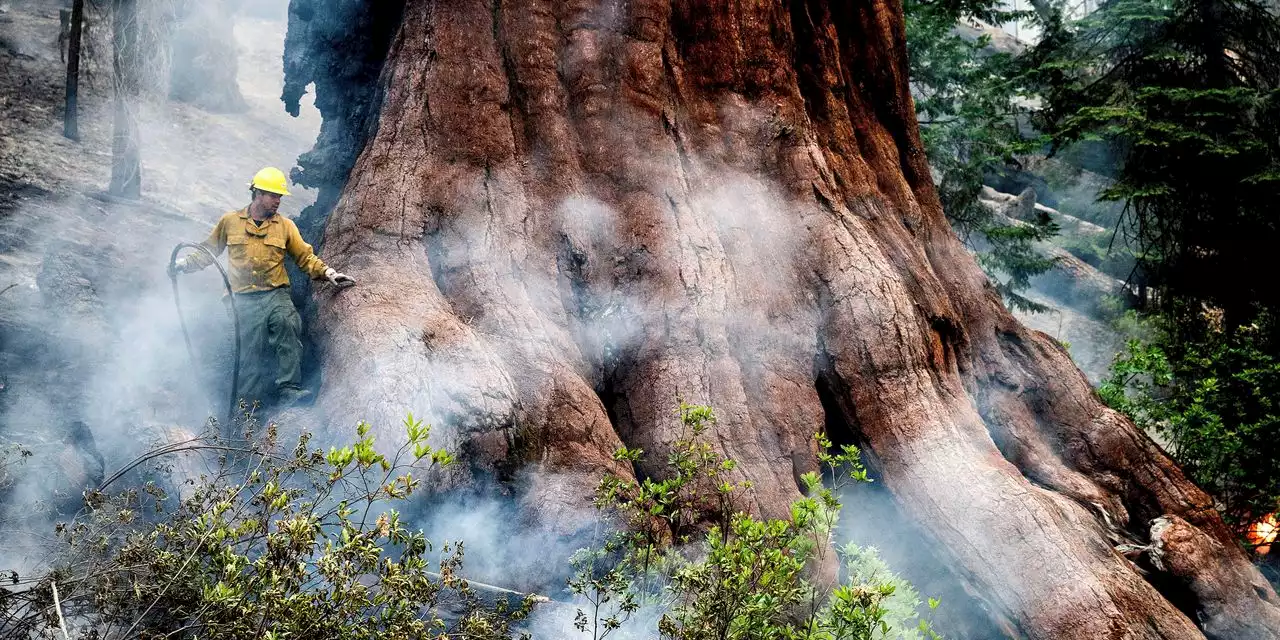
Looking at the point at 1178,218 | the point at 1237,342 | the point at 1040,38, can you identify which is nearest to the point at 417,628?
the point at 1237,342

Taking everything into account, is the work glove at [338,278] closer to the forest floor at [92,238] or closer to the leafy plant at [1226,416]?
the forest floor at [92,238]

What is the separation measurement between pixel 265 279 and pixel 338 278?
624mm

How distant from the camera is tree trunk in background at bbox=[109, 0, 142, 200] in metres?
12.5

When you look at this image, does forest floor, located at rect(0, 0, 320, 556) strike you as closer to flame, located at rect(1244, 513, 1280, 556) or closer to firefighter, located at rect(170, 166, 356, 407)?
firefighter, located at rect(170, 166, 356, 407)

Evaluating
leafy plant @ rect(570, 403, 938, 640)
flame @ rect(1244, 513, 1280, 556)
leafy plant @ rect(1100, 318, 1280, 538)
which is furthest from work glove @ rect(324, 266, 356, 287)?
flame @ rect(1244, 513, 1280, 556)

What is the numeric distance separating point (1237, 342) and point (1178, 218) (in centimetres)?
241

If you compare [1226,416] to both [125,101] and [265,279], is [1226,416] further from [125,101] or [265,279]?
[125,101]

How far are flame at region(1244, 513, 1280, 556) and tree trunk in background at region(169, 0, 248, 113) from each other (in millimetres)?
20215

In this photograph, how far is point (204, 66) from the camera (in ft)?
64.7

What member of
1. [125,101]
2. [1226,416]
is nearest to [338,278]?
[1226,416]

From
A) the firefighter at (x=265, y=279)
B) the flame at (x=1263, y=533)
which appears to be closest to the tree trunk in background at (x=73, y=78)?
the firefighter at (x=265, y=279)

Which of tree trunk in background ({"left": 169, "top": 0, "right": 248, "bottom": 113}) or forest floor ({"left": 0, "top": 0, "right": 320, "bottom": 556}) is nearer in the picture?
forest floor ({"left": 0, "top": 0, "right": 320, "bottom": 556})

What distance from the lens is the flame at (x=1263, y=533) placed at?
861cm

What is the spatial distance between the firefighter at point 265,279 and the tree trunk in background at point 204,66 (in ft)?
53.5
